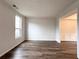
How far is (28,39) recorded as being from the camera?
402 inches

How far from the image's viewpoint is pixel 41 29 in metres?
10.2

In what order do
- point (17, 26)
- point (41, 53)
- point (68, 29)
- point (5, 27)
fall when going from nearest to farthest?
point (5, 27) → point (41, 53) → point (17, 26) → point (68, 29)

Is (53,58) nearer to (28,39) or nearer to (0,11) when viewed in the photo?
(0,11)

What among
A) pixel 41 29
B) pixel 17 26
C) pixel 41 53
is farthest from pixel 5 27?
pixel 41 29

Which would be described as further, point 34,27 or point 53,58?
point 34,27

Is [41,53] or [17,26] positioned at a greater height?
[17,26]

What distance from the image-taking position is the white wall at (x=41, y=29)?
10133 millimetres

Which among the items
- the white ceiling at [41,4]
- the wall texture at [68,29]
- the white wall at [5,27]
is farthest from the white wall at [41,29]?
the white wall at [5,27]

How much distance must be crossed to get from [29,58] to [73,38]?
21.2 feet

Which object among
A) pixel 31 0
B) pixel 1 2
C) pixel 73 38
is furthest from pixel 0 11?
pixel 73 38

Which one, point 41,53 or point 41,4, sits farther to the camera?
point 41,53

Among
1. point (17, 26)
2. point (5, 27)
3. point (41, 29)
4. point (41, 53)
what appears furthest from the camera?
point (41, 29)

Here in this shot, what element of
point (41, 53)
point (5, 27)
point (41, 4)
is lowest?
point (41, 53)

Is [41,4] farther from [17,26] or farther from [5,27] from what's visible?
[17,26]
